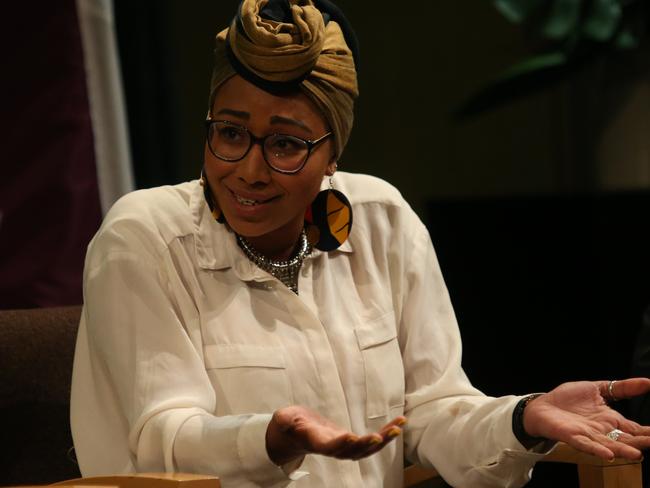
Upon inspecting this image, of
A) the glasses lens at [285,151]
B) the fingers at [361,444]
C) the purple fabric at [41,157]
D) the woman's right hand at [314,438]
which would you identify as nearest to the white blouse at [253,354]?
the woman's right hand at [314,438]

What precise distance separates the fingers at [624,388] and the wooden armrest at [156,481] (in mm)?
728

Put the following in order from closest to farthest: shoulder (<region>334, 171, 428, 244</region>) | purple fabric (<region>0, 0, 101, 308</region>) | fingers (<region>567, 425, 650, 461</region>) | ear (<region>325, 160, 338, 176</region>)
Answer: fingers (<region>567, 425, 650, 461</region>) < ear (<region>325, 160, 338, 176</region>) < shoulder (<region>334, 171, 428, 244</region>) < purple fabric (<region>0, 0, 101, 308</region>)

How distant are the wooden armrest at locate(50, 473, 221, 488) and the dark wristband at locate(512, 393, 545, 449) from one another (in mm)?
619

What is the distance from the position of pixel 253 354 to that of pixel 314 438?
0.52 meters

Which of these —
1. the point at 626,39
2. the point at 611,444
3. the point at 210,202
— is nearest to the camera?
the point at 611,444

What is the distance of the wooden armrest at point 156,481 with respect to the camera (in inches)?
76.1

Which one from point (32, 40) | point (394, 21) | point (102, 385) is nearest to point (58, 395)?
point (102, 385)

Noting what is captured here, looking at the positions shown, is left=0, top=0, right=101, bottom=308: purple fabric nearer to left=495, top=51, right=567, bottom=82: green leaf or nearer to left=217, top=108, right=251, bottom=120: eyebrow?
left=217, top=108, right=251, bottom=120: eyebrow

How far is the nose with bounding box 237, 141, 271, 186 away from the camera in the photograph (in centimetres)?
227

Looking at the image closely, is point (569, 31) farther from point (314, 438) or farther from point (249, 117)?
point (314, 438)

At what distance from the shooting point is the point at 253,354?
2.34m

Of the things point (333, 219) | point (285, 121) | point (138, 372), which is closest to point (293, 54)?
point (285, 121)

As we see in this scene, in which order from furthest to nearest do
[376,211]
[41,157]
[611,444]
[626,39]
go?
1. [626,39]
2. [41,157]
3. [376,211]
4. [611,444]

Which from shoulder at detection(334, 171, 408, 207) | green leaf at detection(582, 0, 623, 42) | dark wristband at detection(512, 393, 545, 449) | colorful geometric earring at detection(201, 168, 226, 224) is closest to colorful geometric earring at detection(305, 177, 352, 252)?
shoulder at detection(334, 171, 408, 207)
